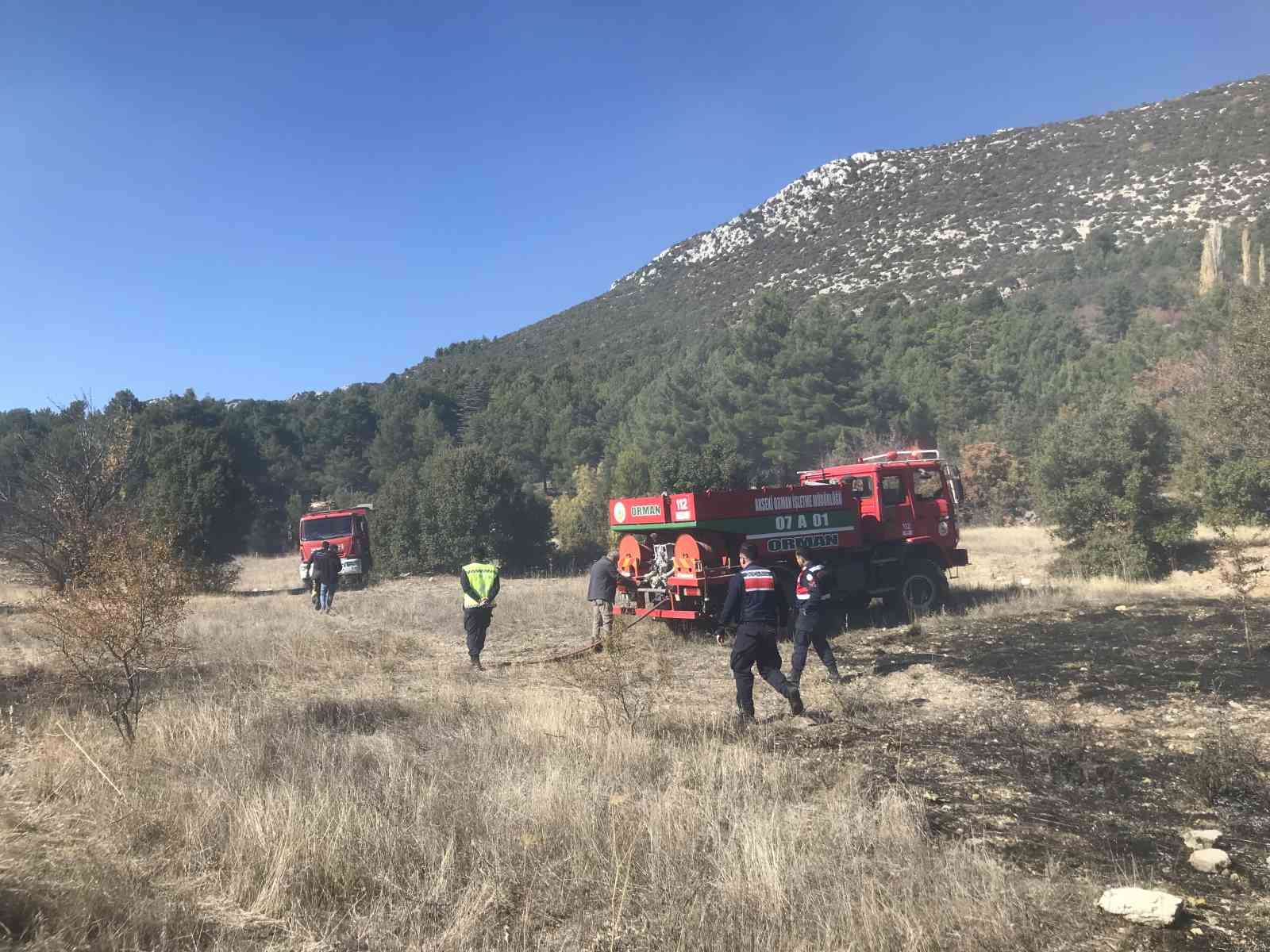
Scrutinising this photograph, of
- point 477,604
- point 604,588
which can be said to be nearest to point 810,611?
point 604,588

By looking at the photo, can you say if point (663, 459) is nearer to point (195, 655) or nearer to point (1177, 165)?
point (195, 655)

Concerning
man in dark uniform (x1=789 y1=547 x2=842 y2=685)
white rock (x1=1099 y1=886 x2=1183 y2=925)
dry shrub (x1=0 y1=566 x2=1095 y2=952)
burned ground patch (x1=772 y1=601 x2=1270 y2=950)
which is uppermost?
man in dark uniform (x1=789 y1=547 x2=842 y2=685)

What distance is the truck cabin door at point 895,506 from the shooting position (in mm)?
15227

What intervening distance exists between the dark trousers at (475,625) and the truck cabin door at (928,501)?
7.95 metres

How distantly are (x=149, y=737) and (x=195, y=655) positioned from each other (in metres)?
6.06

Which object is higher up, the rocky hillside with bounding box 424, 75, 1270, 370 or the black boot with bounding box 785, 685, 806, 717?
the rocky hillside with bounding box 424, 75, 1270, 370

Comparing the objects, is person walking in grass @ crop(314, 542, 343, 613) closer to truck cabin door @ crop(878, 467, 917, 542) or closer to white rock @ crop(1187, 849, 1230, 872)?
truck cabin door @ crop(878, 467, 917, 542)

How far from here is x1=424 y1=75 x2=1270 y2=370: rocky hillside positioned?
68875 mm

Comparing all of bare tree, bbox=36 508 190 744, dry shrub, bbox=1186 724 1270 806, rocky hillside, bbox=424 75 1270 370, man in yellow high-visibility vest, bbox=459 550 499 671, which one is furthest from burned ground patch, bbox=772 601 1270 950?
rocky hillside, bbox=424 75 1270 370

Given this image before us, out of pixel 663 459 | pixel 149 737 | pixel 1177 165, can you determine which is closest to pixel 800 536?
pixel 149 737

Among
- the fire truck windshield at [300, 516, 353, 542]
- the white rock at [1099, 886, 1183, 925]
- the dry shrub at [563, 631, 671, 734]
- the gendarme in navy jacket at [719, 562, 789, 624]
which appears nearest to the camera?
the white rock at [1099, 886, 1183, 925]

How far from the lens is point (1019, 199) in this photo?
82688mm

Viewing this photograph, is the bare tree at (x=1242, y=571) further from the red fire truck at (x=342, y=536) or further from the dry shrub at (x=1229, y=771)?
the red fire truck at (x=342, y=536)

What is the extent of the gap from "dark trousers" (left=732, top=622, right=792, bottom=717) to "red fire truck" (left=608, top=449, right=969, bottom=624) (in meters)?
4.60
